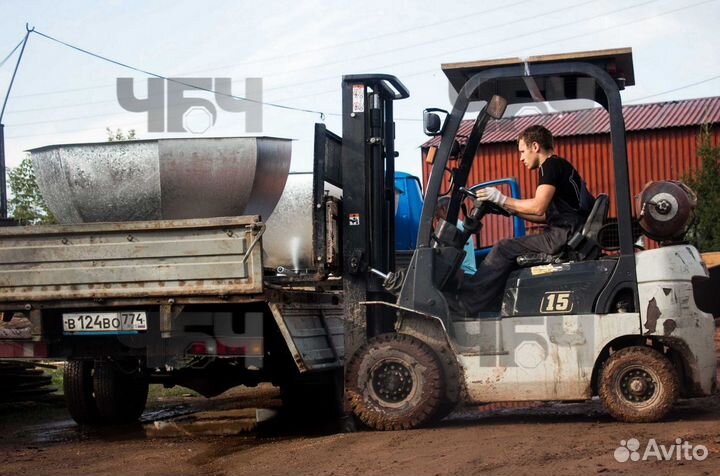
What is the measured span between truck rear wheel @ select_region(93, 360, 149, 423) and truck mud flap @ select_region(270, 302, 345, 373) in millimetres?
1945

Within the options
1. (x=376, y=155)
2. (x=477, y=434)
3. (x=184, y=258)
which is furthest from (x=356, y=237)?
(x=477, y=434)

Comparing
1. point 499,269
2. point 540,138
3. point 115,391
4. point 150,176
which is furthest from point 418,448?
point 115,391

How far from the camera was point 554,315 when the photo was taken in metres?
6.18

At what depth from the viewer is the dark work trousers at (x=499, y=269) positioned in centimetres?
640

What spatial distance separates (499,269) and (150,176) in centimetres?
268

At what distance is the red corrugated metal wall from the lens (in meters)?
25.8

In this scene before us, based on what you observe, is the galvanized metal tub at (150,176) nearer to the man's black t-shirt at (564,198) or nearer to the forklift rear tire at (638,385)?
the man's black t-shirt at (564,198)

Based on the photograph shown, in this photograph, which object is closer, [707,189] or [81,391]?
[81,391]

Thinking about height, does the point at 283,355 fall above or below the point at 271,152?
below

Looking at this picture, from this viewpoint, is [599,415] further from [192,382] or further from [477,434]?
[192,382]

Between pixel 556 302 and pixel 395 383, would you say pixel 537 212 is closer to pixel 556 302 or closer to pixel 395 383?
pixel 556 302

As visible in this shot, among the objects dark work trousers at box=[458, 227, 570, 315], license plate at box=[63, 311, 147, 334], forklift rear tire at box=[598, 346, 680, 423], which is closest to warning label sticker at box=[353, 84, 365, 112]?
dark work trousers at box=[458, 227, 570, 315]

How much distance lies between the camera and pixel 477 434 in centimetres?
596

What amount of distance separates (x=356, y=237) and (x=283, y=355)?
146 cm
